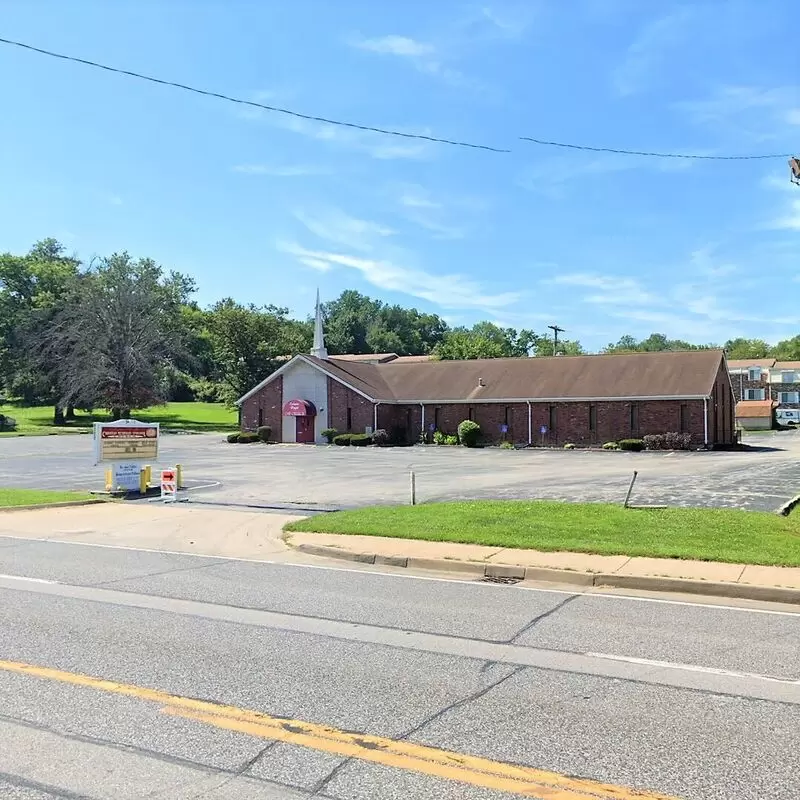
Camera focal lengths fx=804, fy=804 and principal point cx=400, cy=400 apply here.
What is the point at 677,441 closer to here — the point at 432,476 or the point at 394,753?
the point at 432,476

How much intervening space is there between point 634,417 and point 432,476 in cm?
2348

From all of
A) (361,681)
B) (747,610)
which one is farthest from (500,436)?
(361,681)

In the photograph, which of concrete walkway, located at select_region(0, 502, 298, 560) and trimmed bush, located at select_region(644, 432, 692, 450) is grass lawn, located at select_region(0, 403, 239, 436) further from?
concrete walkway, located at select_region(0, 502, 298, 560)

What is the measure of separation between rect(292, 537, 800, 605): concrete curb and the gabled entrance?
4175 centimetres

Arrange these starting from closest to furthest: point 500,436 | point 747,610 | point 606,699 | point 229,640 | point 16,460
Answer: point 606,699 → point 229,640 → point 747,610 → point 16,460 → point 500,436

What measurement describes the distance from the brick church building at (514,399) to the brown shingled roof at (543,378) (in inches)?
2.6

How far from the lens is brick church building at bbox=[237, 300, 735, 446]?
4653 centimetres

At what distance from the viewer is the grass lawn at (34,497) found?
59.9 ft

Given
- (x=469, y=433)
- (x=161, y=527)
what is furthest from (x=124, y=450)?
(x=469, y=433)

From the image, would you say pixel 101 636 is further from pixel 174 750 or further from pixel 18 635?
pixel 174 750

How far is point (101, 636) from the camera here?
23.0 ft

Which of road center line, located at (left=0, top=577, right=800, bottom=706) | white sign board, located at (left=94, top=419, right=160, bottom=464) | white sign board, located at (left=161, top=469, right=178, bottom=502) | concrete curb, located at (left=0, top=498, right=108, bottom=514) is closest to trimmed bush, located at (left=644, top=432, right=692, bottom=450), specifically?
white sign board, located at (left=94, top=419, right=160, bottom=464)

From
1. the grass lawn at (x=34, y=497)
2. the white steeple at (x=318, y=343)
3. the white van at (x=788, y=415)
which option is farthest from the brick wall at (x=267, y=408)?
the white van at (x=788, y=415)

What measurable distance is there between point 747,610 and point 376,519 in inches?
295
